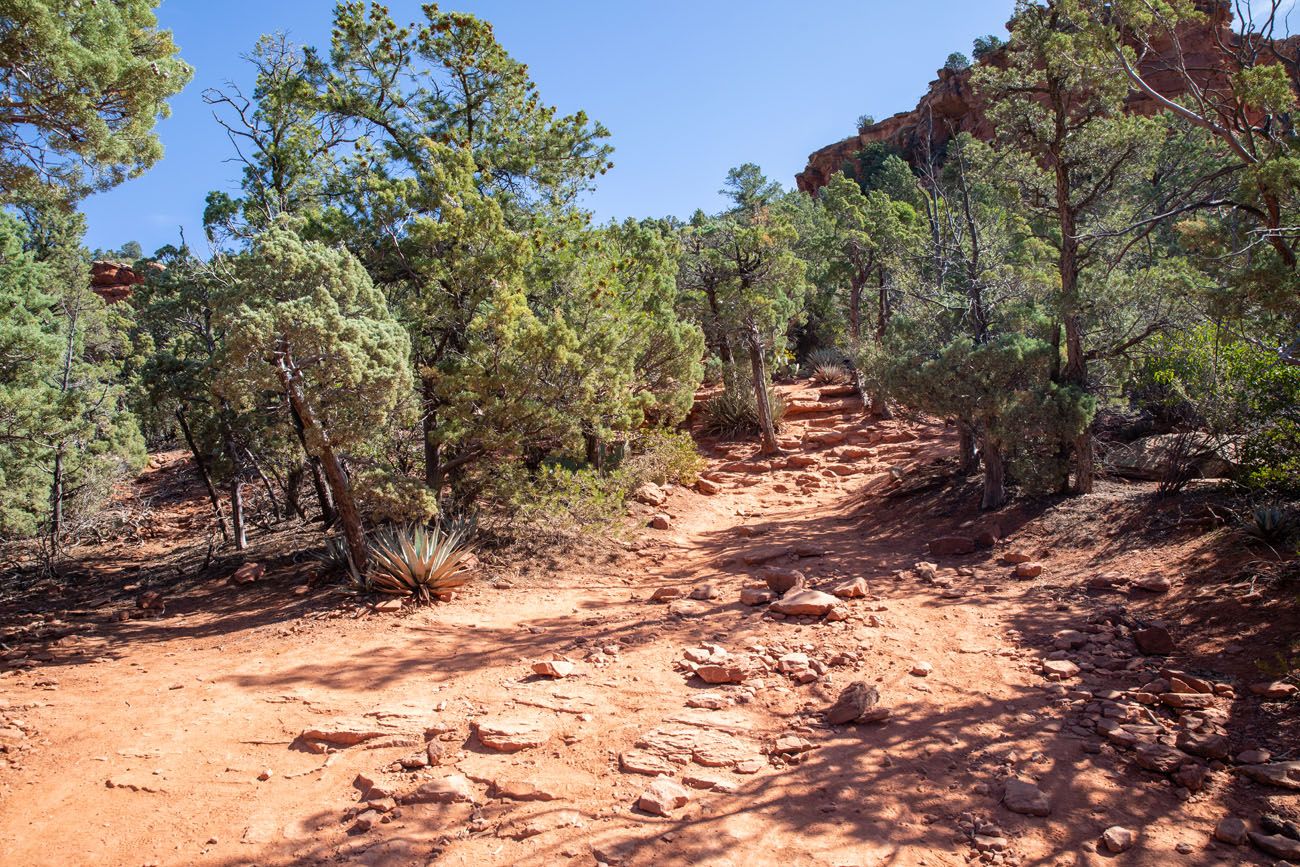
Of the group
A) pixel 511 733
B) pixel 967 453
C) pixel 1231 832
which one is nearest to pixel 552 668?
pixel 511 733

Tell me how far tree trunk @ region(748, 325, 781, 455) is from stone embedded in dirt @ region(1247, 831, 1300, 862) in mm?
14442

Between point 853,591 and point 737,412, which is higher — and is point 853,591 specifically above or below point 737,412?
below

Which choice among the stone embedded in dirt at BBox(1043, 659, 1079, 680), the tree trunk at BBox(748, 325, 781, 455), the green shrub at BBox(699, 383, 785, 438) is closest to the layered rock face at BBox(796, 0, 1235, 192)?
the green shrub at BBox(699, 383, 785, 438)

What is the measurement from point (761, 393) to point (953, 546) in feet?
30.0

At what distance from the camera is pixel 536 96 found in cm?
1300

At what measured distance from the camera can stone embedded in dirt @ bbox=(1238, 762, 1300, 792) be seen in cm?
401

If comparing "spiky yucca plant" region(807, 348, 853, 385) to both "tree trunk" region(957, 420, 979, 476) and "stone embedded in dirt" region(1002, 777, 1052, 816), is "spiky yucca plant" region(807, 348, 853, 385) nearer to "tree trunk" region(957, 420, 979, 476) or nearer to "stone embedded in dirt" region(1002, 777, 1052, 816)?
"tree trunk" region(957, 420, 979, 476)

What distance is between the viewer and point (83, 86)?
639 centimetres

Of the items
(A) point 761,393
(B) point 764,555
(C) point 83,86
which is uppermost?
(C) point 83,86

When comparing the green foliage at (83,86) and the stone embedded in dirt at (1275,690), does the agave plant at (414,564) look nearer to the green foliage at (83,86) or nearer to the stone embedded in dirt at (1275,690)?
the green foliage at (83,86)

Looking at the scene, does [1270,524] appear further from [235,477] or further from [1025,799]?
[235,477]

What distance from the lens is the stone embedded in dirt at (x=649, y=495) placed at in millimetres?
13773

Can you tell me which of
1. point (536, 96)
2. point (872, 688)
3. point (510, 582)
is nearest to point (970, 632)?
point (872, 688)

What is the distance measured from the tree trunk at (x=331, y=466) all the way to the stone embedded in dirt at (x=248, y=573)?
1.94 m
